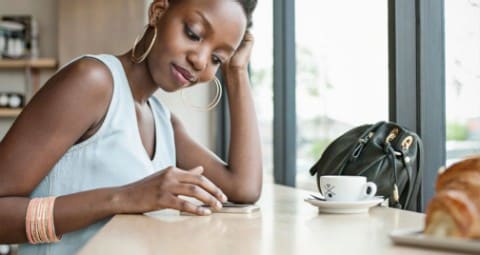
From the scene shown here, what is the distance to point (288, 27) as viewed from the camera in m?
3.12

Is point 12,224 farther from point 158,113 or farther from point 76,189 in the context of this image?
point 158,113

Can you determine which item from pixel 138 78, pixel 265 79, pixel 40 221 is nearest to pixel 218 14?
pixel 138 78

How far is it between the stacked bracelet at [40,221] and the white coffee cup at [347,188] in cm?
52

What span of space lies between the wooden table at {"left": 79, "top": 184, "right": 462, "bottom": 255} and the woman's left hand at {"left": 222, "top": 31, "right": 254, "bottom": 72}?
0.57 metres

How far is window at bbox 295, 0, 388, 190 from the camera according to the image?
2.16 m

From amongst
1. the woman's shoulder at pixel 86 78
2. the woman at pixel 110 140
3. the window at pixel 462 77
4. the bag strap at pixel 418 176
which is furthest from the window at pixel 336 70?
the woman's shoulder at pixel 86 78

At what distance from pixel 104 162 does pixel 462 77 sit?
0.83 meters

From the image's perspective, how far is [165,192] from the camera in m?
1.26

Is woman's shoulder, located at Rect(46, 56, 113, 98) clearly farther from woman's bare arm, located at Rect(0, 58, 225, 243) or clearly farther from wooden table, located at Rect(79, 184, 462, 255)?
wooden table, located at Rect(79, 184, 462, 255)

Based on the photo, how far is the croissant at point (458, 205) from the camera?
0.75 m

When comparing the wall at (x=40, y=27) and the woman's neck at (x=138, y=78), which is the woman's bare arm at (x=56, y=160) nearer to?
the woman's neck at (x=138, y=78)

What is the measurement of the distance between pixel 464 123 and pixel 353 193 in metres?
0.40

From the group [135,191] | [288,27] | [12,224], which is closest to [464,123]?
[135,191]

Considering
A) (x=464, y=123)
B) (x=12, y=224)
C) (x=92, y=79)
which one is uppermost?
(x=92, y=79)
